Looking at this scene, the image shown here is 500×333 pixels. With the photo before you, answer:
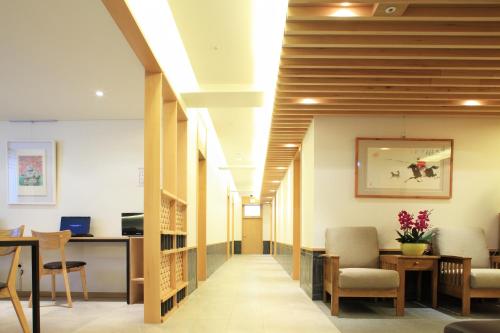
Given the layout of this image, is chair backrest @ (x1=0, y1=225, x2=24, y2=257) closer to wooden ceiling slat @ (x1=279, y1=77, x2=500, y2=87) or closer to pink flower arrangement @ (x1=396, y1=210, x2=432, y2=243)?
wooden ceiling slat @ (x1=279, y1=77, x2=500, y2=87)

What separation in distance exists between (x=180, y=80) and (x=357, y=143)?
2381 millimetres

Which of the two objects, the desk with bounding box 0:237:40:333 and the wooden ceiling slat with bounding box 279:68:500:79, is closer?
the desk with bounding box 0:237:40:333

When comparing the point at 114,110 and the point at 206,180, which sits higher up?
the point at 114,110

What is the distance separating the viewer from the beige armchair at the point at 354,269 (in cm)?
447

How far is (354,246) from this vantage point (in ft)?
17.0

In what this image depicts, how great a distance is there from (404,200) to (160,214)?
3108 mm

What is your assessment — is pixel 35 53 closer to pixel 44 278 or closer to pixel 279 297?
pixel 44 278

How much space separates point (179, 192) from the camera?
582 centimetres

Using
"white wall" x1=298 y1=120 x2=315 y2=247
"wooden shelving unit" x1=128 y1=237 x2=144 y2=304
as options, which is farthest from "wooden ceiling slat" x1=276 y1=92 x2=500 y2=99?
"wooden shelving unit" x1=128 y1=237 x2=144 y2=304

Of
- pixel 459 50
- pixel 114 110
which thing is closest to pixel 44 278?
pixel 114 110

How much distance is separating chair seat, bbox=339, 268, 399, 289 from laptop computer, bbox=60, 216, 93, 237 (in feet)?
11.5

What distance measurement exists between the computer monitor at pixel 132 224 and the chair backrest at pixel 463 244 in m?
3.73

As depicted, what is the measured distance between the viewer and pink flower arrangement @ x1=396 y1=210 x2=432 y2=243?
5.01 metres

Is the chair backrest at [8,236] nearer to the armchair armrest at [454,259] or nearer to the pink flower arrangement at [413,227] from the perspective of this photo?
the pink flower arrangement at [413,227]
